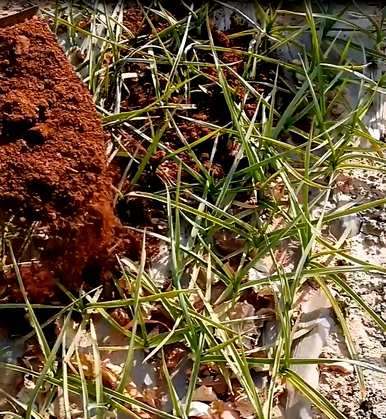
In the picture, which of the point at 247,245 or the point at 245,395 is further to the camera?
the point at 247,245

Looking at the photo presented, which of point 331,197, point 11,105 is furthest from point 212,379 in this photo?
point 11,105

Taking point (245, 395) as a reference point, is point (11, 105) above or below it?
above

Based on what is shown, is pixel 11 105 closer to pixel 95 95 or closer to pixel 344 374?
pixel 95 95

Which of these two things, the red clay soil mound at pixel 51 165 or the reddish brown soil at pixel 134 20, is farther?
the reddish brown soil at pixel 134 20

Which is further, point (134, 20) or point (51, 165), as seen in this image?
point (134, 20)

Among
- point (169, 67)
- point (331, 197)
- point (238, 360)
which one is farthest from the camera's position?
point (169, 67)

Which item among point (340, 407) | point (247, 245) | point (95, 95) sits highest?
point (95, 95)

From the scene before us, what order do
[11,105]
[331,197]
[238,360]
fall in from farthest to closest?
[331,197]
[11,105]
[238,360]

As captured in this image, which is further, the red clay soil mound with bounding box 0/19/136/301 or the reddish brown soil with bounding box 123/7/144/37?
the reddish brown soil with bounding box 123/7/144/37
